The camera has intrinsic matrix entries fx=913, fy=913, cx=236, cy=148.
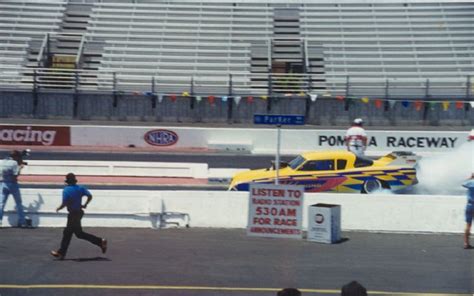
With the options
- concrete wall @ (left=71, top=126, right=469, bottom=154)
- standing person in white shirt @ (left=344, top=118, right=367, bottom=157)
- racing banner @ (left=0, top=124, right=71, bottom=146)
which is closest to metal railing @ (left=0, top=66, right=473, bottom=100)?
racing banner @ (left=0, top=124, right=71, bottom=146)

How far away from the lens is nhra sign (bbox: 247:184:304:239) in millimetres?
17031

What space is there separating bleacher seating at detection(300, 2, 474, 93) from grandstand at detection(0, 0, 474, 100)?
0.05 meters

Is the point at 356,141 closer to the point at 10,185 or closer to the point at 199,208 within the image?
the point at 199,208

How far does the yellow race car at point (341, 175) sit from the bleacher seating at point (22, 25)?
2109 cm

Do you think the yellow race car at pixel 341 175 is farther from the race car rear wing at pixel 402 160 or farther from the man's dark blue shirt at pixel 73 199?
the man's dark blue shirt at pixel 73 199

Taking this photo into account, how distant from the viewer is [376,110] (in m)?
37.7

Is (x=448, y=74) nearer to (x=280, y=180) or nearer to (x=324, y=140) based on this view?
(x=324, y=140)

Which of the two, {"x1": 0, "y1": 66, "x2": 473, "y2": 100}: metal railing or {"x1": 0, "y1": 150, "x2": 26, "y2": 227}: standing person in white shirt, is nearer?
{"x1": 0, "y1": 150, "x2": 26, "y2": 227}: standing person in white shirt

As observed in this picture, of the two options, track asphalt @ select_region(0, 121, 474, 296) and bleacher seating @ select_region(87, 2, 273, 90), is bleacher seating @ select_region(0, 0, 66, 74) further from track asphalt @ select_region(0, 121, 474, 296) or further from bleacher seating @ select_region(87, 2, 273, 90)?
track asphalt @ select_region(0, 121, 474, 296)

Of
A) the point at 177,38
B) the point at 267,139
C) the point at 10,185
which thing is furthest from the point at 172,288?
the point at 177,38

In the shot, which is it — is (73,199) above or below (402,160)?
below

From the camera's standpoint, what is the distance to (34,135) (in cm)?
3334

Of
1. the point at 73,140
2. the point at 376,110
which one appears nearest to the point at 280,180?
the point at 73,140

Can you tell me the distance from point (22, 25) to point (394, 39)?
1774 cm
